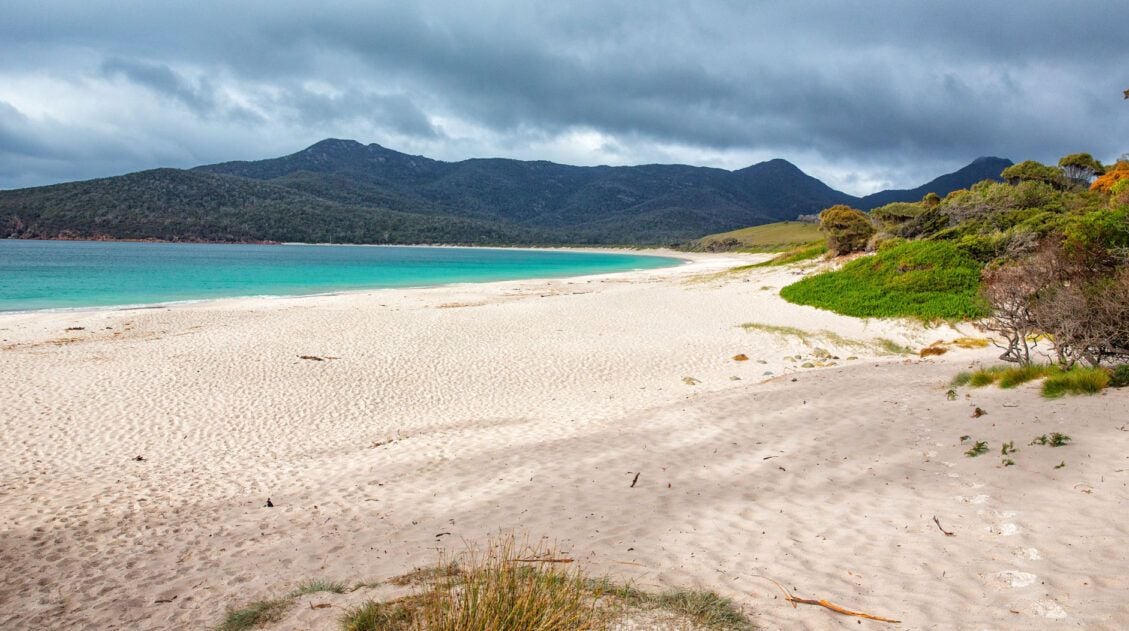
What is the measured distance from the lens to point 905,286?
2102cm

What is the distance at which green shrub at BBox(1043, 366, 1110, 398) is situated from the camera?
8.22 m

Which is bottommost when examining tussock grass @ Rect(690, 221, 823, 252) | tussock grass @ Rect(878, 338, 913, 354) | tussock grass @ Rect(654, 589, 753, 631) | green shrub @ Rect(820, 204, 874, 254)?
tussock grass @ Rect(878, 338, 913, 354)

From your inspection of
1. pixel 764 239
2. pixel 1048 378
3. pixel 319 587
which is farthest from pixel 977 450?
pixel 764 239

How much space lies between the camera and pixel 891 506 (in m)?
5.71

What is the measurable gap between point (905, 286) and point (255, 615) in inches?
885

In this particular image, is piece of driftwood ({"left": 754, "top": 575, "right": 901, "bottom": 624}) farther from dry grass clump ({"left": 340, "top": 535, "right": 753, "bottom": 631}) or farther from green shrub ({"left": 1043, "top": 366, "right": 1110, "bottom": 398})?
green shrub ({"left": 1043, "top": 366, "right": 1110, "bottom": 398})

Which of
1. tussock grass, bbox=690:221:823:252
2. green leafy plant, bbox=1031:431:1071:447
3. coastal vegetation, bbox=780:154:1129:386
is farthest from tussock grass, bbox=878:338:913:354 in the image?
tussock grass, bbox=690:221:823:252

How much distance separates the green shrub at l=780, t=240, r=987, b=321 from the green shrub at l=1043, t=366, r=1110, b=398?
34.0 ft

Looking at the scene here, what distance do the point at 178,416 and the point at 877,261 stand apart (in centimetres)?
2413

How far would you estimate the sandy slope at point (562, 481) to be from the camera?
439 centimetres

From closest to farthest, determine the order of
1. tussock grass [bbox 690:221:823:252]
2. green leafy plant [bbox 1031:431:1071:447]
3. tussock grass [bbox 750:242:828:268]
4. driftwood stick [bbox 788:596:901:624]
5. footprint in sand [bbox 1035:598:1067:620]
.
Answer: footprint in sand [bbox 1035:598:1067:620] < driftwood stick [bbox 788:596:901:624] < green leafy plant [bbox 1031:431:1071:447] < tussock grass [bbox 750:242:828:268] < tussock grass [bbox 690:221:823:252]

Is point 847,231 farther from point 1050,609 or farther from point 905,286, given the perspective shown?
point 1050,609

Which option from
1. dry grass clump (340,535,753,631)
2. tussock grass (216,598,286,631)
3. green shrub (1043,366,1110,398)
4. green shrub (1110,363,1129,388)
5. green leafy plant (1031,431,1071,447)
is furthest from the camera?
green shrub (1110,363,1129,388)

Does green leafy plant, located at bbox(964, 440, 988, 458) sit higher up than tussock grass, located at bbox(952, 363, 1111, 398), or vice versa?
tussock grass, located at bbox(952, 363, 1111, 398)
